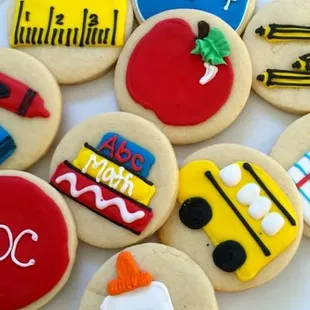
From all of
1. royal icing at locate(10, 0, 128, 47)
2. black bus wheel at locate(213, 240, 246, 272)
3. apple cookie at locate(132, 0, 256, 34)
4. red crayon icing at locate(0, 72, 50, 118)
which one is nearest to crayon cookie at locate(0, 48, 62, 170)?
red crayon icing at locate(0, 72, 50, 118)

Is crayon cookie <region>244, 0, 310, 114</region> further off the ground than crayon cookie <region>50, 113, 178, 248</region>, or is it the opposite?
crayon cookie <region>244, 0, 310, 114</region>

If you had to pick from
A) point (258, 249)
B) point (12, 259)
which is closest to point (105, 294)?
point (12, 259)

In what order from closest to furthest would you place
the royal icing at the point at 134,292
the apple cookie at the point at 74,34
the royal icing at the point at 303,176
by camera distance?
the royal icing at the point at 134,292, the royal icing at the point at 303,176, the apple cookie at the point at 74,34

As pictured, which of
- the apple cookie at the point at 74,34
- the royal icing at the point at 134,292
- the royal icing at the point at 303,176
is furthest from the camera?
the apple cookie at the point at 74,34

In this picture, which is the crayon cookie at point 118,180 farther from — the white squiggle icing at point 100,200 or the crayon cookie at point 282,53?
the crayon cookie at point 282,53

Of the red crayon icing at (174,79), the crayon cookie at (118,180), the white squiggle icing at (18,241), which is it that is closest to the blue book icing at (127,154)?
the crayon cookie at (118,180)

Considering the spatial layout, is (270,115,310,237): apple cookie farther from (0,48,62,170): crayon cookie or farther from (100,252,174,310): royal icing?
(0,48,62,170): crayon cookie

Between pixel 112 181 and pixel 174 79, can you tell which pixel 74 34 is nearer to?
pixel 174 79
